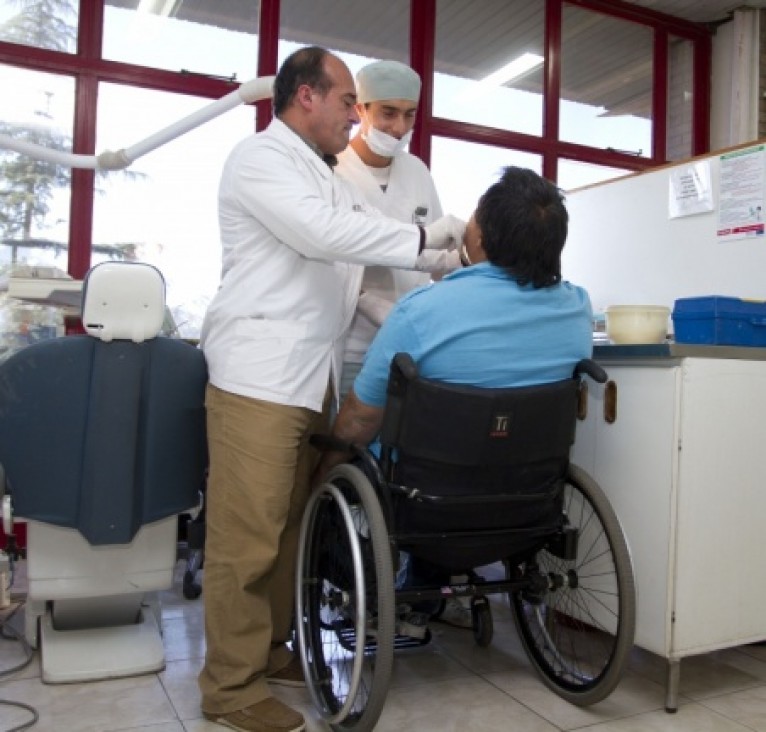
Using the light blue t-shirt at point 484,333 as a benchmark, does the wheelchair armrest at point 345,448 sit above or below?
below

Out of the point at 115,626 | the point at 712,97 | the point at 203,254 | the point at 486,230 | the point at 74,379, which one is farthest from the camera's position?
the point at 712,97

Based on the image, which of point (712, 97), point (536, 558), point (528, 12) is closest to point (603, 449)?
point (536, 558)

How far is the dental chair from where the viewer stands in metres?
1.68

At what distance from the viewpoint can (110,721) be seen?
1.64 m

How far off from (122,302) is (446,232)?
74cm

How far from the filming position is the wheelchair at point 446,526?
1.44m

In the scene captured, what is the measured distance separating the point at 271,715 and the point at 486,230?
3.57 ft

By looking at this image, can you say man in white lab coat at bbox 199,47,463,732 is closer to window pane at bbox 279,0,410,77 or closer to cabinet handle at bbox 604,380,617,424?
cabinet handle at bbox 604,380,617,424

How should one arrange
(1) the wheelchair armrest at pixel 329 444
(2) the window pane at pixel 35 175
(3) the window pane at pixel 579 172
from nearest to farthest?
(1) the wheelchair armrest at pixel 329 444
(2) the window pane at pixel 35 175
(3) the window pane at pixel 579 172

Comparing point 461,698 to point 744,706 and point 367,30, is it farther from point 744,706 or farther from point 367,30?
point 367,30

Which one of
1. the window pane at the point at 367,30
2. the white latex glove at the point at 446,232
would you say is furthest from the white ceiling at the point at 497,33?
the white latex glove at the point at 446,232

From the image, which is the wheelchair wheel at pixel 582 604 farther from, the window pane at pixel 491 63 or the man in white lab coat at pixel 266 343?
the window pane at pixel 491 63

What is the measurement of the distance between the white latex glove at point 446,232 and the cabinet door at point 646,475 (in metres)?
0.51

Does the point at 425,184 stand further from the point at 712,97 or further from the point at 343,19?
the point at 712,97
